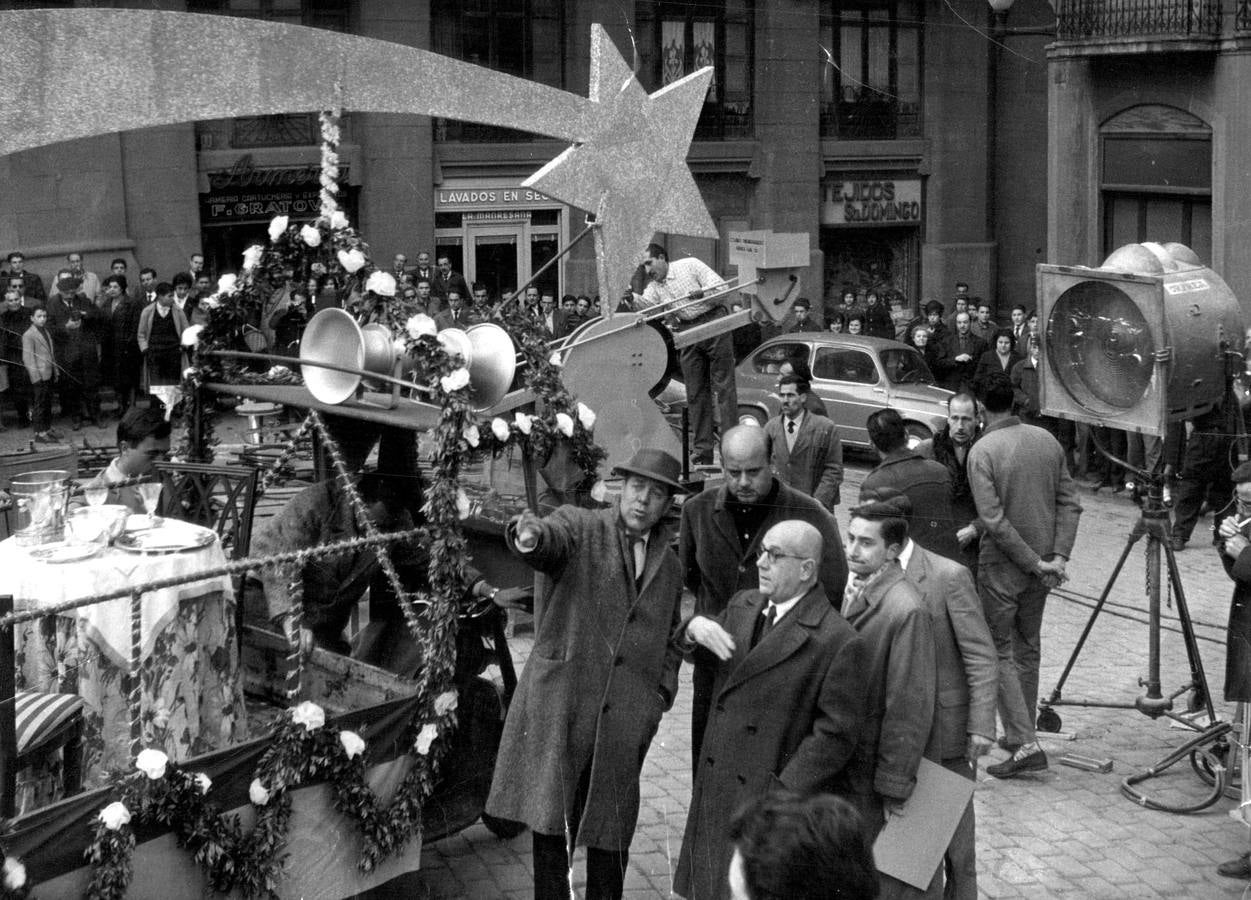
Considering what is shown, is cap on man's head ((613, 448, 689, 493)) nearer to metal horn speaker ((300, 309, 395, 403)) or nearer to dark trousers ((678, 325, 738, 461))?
metal horn speaker ((300, 309, 395, 403))

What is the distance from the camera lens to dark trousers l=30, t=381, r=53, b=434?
63.8ft

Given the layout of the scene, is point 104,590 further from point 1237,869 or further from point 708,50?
point 708,50

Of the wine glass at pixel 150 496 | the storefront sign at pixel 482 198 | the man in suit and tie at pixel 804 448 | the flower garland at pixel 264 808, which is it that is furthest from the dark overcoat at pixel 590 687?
the storefront sign at pixel 482 198

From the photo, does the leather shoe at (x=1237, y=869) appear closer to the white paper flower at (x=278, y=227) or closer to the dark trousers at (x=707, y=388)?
the white paper flower at (x=278, y=227)

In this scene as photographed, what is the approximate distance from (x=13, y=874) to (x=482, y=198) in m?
24.2

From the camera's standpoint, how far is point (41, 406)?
19.6 meters

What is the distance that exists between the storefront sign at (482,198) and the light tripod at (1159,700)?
20.3 metres

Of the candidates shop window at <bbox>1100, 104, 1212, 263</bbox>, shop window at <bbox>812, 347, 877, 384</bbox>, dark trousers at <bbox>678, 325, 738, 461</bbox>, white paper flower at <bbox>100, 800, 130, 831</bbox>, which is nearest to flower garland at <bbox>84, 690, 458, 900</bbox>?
white paper flower at <bbox>100, 800, 130, 831</bbox>

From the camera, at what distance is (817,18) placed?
30875 mm

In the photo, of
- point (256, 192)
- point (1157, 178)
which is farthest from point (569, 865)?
point (256, 192)

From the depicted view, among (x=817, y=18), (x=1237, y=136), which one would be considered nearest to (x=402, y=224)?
(x=817, y=18)

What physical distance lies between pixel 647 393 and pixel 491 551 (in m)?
1.66

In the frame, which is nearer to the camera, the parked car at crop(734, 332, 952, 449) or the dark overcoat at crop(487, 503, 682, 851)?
the dark overcoat at crop(487, 503, 682, 851)

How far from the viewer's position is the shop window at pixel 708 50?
1188 inches
